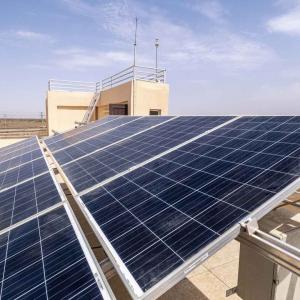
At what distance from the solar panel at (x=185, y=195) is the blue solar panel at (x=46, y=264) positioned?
37 centimetres

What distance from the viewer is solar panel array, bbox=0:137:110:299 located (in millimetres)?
2932

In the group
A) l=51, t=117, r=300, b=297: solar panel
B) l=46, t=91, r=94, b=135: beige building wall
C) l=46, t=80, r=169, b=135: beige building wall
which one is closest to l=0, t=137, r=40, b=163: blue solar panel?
l=51, t=117, r=300, b=297: solar panel

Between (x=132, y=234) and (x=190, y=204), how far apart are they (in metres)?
0.87

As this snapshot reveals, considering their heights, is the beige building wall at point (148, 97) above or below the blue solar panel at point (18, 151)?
above

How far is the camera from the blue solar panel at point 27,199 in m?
5.06

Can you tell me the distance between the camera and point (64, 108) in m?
27.8

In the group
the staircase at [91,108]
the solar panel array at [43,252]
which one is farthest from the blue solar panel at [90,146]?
the staircase at [91,108]

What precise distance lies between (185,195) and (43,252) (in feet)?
6.70

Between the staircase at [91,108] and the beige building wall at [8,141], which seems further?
the staircase at [91,108]

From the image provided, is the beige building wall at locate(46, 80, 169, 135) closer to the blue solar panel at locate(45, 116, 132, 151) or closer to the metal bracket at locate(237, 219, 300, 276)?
the blue solar panel at locate(45, 116, 132, 151)

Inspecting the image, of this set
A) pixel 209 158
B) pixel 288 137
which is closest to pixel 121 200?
pixel 209 158

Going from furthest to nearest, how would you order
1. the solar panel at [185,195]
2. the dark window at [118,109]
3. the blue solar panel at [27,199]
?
the dark window at [118,109] < the blue solar panel at [27,199] < the solar panel at [185,195]

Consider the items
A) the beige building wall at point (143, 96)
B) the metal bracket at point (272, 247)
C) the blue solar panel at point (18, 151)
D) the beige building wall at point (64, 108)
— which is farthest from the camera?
the beige building wall at point (64, 108)

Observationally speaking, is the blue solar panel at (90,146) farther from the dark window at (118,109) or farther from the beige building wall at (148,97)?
the dark window at (118,109)
